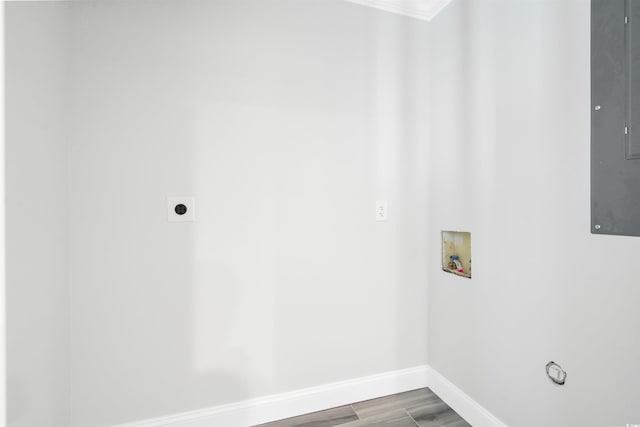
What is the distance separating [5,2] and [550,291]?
2.11 meters

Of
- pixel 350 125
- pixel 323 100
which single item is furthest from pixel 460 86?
pixel 323 100

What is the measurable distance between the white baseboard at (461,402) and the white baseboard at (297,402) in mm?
81

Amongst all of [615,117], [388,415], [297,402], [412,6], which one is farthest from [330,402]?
[412,6]

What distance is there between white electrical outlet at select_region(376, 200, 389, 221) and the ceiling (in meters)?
1.19

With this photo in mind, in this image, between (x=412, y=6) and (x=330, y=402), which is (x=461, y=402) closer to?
(x=330, y=402)

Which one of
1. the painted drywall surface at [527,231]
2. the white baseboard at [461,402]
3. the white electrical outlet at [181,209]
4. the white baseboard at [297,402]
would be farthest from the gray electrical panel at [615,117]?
the white electrical outlet at [181,209]

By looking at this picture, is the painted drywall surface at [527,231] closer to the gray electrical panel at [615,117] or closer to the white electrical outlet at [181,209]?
the gray electrical panel at [615,117]

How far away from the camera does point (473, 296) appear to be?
1.54 metres

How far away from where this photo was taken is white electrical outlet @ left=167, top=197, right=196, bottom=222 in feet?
4.67

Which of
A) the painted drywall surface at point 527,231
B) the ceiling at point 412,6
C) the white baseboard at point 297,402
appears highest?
the ceiling at point 412,6

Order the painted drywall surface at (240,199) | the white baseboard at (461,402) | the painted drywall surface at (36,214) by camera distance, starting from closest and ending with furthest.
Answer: the painted drywall surface at (36,214), the painted drywall surface at (240,199), the white baseboard at (461,402)

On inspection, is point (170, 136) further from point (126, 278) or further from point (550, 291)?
point (550, 291)

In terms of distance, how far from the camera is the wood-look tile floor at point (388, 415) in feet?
5.06

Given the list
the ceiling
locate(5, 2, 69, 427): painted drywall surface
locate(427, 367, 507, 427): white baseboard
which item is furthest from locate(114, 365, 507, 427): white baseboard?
the ceiling
